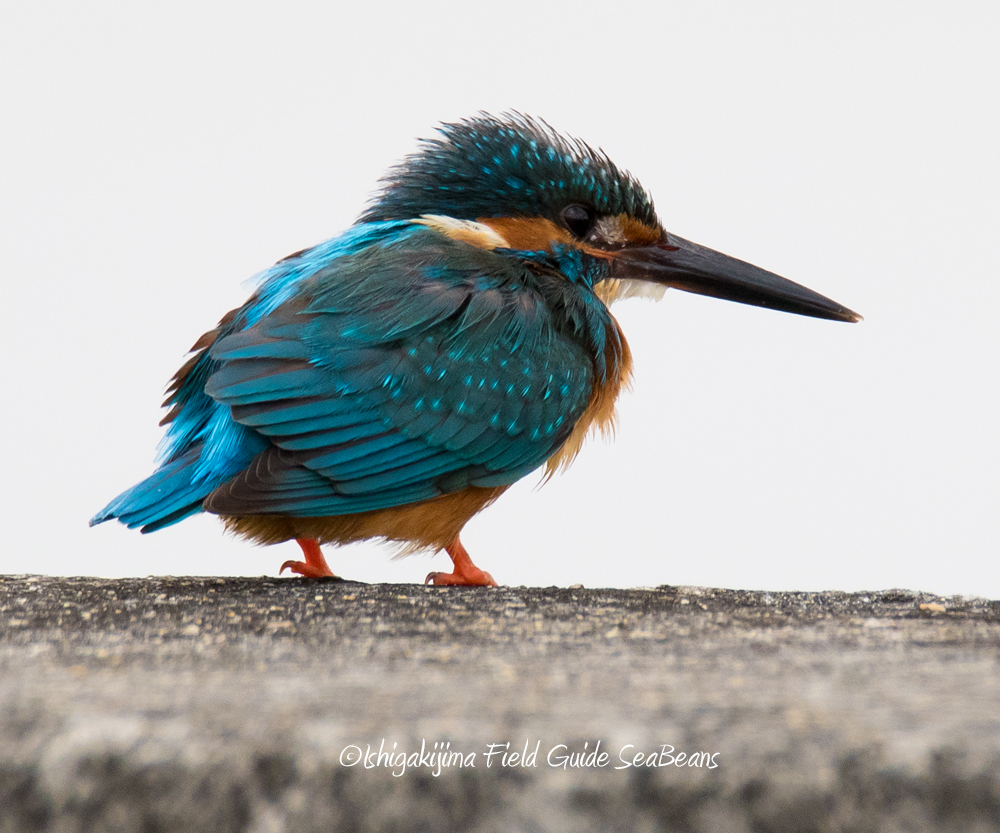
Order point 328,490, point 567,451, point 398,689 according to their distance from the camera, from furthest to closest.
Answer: point 567,451, point 328,490, point 398,689

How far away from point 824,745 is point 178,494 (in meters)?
2.16

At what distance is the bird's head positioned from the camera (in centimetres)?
341

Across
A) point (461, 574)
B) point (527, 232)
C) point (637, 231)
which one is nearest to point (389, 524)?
point (461, 574)

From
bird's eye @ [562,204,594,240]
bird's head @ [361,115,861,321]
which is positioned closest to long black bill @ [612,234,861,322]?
bird's head @ [361,115,861,321]

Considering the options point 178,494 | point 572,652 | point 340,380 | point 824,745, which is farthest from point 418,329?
point 824,745

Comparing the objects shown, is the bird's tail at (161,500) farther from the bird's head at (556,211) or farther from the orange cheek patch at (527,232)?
the orange cheek patch at (527,232)

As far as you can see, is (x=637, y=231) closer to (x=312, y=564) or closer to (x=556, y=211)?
(x=556, y=211)

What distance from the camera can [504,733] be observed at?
3.19ft

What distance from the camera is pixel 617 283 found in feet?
11.9

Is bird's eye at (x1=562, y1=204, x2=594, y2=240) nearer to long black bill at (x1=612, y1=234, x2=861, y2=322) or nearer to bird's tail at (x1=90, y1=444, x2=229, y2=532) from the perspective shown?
long black bill at (x1=612, y1=234, x2=861, y2=322)

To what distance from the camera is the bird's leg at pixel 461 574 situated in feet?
10.4

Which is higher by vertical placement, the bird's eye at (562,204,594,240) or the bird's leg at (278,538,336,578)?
the bird's eye at (562,204,594,240)

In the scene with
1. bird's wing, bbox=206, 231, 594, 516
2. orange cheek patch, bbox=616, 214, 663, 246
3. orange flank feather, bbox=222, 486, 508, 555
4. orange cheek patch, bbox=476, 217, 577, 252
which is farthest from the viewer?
orange cheek patch, bbox=616, 214, 663, 246

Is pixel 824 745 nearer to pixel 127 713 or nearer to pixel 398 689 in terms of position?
pixel 398 689
